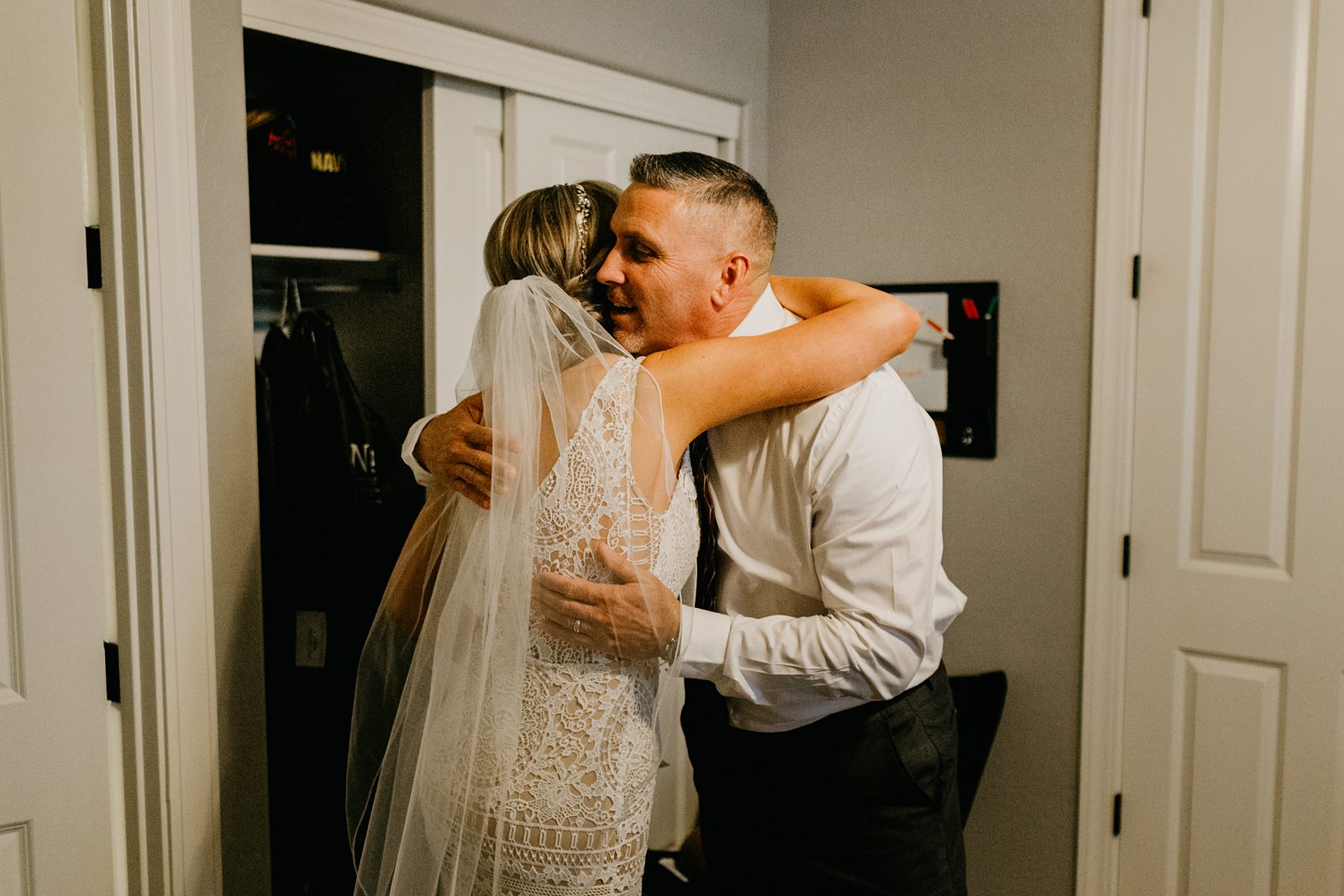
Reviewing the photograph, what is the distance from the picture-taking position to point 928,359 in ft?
8.61

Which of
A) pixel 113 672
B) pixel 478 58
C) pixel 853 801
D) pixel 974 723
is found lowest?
pixel 974 723

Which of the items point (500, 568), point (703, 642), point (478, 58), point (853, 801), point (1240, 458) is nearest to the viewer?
point (500, 568)

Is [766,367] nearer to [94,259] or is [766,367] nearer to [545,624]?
[545,624]

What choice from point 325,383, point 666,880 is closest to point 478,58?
point 325,383

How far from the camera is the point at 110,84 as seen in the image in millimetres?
1466

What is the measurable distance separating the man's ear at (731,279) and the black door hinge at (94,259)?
0.93m

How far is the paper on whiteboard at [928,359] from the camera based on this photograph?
2.60 meters

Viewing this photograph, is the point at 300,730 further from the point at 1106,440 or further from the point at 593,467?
the point at 1106,440

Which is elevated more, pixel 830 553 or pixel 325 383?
pixel 325 383

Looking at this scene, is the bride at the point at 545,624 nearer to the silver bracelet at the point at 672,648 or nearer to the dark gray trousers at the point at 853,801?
the silver bracelet at the point at 672,648

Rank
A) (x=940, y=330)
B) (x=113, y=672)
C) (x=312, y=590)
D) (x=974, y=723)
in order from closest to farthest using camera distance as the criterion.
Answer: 1. (x=113, y=672)
2. (x=312, y=590)
3. (x=974, y=723)
4. (x=940, y=330)

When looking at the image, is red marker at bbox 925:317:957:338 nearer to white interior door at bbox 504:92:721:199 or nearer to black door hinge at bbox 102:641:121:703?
white interior door at bbox 504:92:721:199

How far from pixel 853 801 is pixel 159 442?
1.16 m

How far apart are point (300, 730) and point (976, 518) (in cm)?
169
